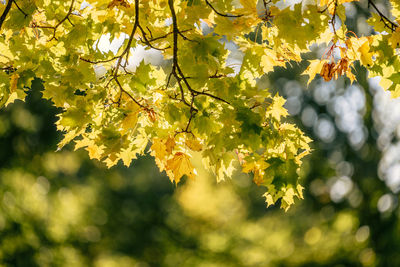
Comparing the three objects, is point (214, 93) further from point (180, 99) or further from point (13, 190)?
point (13, 190)

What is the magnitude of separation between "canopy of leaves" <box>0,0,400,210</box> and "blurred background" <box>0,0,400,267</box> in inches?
369

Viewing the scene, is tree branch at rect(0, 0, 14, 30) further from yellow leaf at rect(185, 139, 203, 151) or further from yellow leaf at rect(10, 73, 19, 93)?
yellow leaf at rect(185, 139, 203, 151)

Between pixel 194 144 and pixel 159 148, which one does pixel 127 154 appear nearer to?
pixel 159 148

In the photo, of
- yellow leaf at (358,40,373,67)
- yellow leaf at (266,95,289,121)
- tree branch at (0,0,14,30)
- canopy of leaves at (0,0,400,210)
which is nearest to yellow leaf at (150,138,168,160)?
canopy of leaves at (0,0,400,210)

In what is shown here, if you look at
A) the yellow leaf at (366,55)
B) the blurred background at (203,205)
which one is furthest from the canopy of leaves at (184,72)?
the blurred background at (203,205)

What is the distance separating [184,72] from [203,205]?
10151 millimetres

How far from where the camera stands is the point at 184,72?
2.21 m

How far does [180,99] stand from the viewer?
2295 millimetres

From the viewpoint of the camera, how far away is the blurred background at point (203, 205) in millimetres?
11570

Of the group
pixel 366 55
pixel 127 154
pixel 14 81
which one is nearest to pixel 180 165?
pixel 127 154

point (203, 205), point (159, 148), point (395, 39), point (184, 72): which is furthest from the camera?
point (203, 205)

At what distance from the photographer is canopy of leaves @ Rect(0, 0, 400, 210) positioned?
2.08m

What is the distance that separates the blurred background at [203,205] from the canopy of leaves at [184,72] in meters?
9.36

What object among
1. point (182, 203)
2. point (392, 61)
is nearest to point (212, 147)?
point (392, 61)
